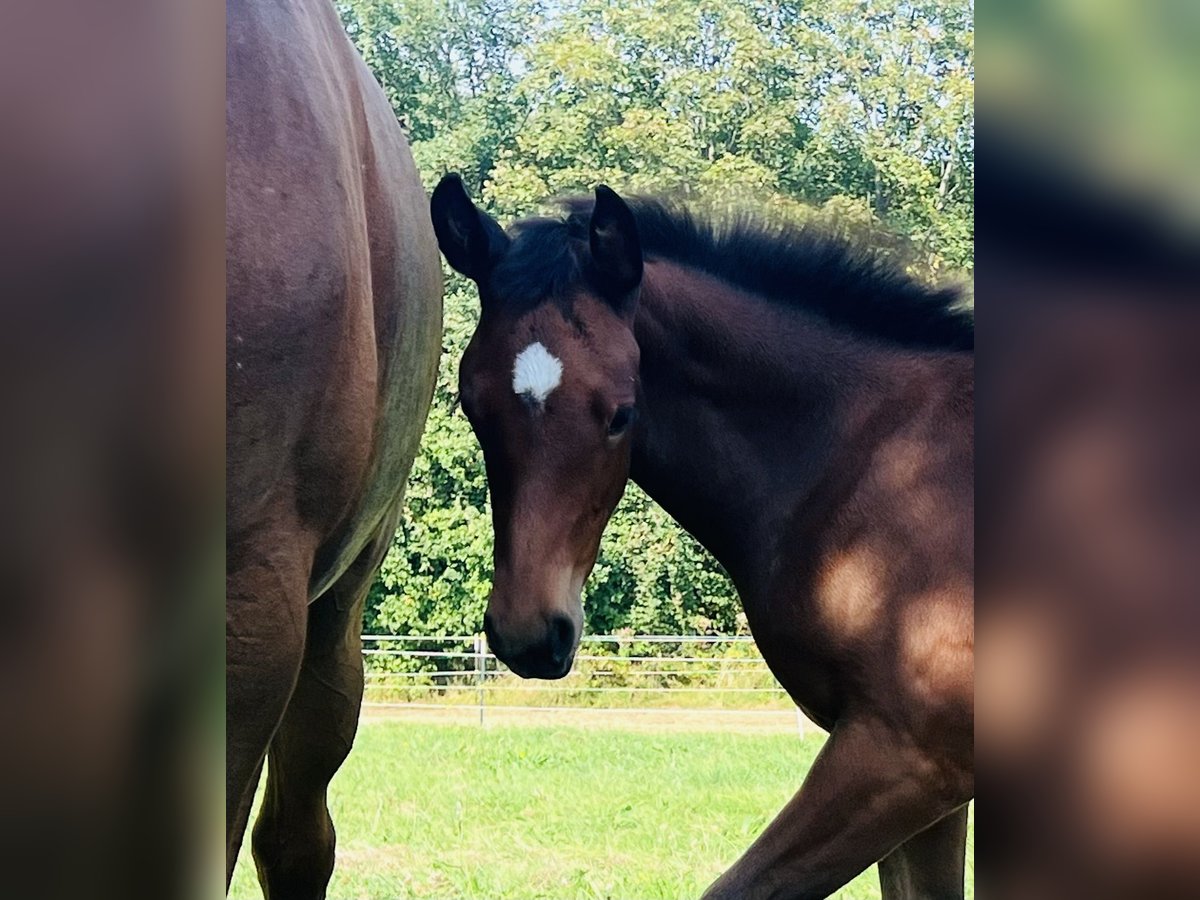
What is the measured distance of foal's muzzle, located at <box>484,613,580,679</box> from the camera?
7.86 feet

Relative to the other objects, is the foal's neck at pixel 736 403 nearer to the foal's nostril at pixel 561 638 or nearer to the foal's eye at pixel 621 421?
the foal's eye at pixel 621 421

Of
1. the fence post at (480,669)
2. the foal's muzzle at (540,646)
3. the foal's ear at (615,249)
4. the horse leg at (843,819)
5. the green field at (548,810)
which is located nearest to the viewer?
the horse leg at (843,819)

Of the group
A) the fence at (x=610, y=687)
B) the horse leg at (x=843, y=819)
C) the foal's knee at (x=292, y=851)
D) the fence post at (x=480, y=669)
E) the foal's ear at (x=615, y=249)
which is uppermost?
the foal's ear at (x=615, y=249)

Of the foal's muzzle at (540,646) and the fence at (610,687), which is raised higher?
the foal's muzzle at (540,646)

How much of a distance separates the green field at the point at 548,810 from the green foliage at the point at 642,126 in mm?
1531

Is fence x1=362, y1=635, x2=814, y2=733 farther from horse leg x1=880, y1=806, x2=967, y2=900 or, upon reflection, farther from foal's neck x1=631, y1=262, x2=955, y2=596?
foal's neck x1=631, y1=262, x2=955, y2=596

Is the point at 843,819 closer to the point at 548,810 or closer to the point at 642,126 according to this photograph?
the point at 548,810

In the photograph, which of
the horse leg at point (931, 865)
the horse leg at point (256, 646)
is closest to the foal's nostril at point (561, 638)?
the horse leg at point (256, 646)

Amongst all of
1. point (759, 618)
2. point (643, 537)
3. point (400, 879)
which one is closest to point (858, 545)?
point (759, 618)

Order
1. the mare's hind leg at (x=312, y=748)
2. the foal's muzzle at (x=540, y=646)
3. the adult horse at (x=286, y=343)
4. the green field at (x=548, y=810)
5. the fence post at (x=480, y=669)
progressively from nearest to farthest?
the adult horse at (x=286, y=343) → the foal's muzzle at (x=540, y=646) → the mare's hind leg at (x=312, y=748) → the green field at (x=548, y=810) → the fence post at (x=480, y=669)

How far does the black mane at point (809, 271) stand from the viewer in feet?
9.17

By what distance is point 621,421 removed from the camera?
8.24 ft
